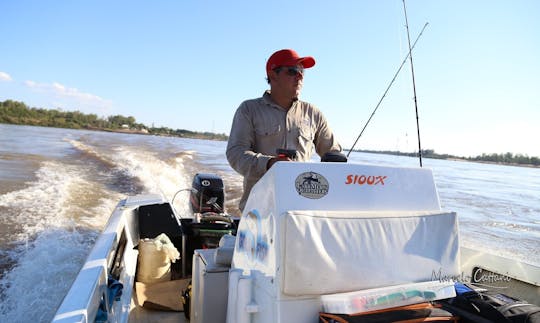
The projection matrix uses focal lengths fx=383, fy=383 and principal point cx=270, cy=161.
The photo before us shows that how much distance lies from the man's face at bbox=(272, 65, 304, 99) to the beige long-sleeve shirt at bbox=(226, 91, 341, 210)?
0.09 meters

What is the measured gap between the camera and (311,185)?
3.99 ft

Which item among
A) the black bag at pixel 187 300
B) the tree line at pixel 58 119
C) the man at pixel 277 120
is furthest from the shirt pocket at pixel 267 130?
the tree line at pixel 58 119

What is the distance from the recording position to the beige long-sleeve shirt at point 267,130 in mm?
2100

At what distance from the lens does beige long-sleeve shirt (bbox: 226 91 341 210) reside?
2.10 meters

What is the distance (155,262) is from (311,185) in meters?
2.07

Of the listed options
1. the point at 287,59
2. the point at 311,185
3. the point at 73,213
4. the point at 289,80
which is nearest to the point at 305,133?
the point at 289,80

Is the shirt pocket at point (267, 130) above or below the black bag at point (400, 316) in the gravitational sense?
above

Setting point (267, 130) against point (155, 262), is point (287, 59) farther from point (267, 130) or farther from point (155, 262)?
point (155, 262)

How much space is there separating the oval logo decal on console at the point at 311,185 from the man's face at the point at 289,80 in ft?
3.22

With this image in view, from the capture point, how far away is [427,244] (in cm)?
126

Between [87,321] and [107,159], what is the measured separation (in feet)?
42.0

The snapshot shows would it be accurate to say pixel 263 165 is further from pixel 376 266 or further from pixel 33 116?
pixel 33 116

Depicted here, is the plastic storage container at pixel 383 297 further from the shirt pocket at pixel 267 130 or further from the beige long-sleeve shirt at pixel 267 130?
the shirt pocket at pixel 267 130

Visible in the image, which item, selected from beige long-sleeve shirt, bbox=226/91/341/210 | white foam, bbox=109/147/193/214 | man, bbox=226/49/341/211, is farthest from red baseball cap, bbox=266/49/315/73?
white foam, bbox=109/147/193/214
